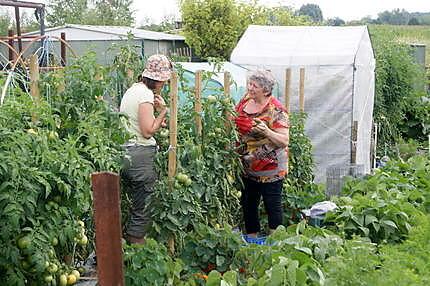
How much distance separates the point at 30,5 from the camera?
36.8 feet

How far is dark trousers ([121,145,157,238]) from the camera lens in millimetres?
4648

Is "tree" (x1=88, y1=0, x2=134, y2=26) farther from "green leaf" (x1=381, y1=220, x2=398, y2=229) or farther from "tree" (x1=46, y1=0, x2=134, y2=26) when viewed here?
"green leaf" (x1=381, y1=220, x2=398, y2=229)

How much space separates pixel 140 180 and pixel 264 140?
1261mm

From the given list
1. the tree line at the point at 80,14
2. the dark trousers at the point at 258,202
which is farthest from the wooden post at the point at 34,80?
the tree line at the point at 80,14

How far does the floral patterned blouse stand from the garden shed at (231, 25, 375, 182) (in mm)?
2585

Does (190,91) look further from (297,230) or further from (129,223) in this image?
(297,230)

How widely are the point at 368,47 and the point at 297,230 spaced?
5.42 metres

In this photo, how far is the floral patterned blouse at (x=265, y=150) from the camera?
547cm

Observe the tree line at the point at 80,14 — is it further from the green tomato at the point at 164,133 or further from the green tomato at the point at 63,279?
the green tomato at the point at 63,279

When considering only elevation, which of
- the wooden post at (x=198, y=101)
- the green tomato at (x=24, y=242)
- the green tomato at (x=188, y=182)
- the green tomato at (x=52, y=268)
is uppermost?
the wooden post at (x=198, y=101)

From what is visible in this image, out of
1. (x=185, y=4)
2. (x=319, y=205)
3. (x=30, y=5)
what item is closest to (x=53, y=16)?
(x=185, y=4)

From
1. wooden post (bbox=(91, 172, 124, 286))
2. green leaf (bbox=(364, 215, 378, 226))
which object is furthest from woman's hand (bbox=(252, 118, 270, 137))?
wooden post (bbox=(91, 172, 124, 286))

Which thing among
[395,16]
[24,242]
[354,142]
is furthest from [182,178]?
[395,16]

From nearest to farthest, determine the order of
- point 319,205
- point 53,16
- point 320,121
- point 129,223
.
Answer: point 129,223
point 319,205
point 320,121
point 53,16
